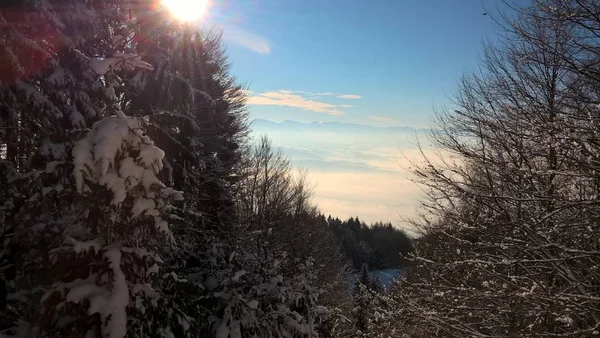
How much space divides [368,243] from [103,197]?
70435 mm

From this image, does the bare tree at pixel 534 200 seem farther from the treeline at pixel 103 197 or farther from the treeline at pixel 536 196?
the treeline at pixel 103 197

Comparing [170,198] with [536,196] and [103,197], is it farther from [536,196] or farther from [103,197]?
[536,196]

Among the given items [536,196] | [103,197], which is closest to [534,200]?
[536,196]

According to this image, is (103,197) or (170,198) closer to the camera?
(103,197)

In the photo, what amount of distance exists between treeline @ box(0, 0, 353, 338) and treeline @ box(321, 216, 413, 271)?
48496 mm

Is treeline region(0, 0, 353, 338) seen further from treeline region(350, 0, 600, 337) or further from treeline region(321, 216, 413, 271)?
treeline region(321, 216, 413, 271)

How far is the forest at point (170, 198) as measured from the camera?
4.66 meters

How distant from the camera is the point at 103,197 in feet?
15.1

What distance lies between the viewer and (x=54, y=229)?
17.3ft

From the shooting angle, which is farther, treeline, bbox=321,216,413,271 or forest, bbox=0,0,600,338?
treeline, bbox=321,216,413,271

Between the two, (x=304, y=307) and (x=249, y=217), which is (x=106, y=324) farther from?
(x=249, y=217)

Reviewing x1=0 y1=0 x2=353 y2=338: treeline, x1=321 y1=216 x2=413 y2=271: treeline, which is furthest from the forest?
x1=321 y1=216 x2=413 y2=271: treeline

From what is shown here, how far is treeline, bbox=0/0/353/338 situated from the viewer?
4.59 metres

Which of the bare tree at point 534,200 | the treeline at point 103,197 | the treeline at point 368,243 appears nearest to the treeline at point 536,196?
the bare tree at point 534,200
